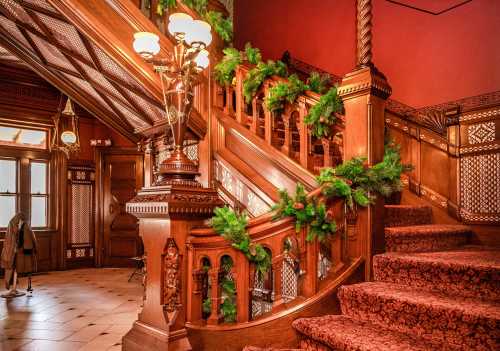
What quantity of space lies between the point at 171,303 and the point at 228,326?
1.14 ft

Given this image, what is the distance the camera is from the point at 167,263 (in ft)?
6.82

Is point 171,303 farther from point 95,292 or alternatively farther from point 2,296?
point 2,296

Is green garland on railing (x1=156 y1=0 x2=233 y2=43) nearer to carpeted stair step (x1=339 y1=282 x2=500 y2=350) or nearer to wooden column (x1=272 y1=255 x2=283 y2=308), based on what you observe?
wooden column (x1=272 y1=255 x2=283 y2=308)

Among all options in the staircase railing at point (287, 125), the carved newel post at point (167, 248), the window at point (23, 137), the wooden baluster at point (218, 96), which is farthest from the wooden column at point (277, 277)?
the window at point (23, 137)

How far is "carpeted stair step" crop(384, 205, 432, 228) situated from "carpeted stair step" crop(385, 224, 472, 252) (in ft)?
0.89

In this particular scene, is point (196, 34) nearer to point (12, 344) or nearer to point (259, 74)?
point (259, 74)

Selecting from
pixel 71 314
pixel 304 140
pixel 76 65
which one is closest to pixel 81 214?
pixel 71 314

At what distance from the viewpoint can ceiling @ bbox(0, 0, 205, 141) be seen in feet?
11.5

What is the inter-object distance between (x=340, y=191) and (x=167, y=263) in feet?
3.58

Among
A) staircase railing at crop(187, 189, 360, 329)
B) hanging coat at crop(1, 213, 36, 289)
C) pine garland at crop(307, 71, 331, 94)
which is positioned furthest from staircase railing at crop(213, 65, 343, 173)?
hanging coat at crop(1, 213, 36, 289)

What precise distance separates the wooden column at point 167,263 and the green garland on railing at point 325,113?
1.13m

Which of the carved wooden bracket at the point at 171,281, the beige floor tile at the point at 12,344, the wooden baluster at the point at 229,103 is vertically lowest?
the beige floor tile at the point at 12,344

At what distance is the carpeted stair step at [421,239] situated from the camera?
2.52 m

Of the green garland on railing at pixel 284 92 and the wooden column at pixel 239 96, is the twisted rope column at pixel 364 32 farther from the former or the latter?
the wooden column at pixel 239 96
